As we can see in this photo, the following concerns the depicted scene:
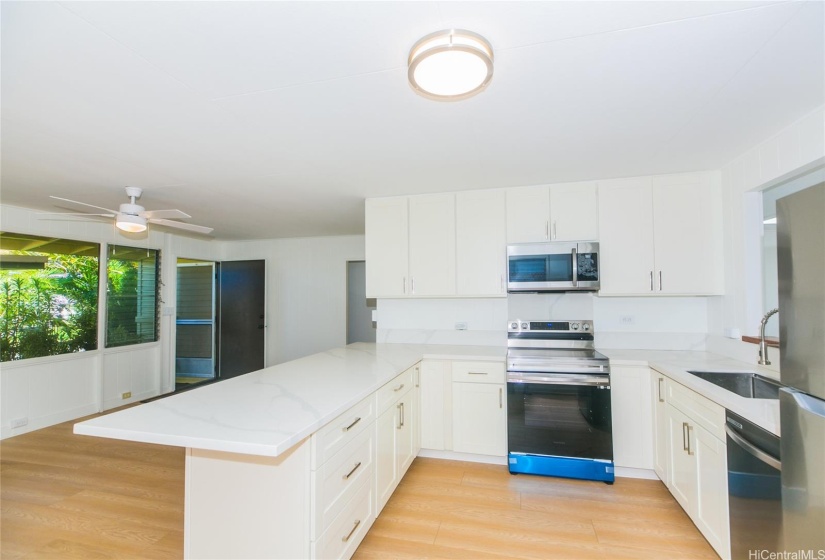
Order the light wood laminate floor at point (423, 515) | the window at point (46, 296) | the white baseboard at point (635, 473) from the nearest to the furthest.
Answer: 1. the light wood laminate floor at point (423, 515)
2. the white baseboard at point (635, 473)
3. the window at point (46, 296)

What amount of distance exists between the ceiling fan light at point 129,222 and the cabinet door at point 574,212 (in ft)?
11.0

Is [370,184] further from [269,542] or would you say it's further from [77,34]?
[269,542]

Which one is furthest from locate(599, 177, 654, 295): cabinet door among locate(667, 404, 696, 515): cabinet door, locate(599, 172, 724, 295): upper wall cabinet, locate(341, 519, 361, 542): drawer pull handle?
locate(341, 519, 361, 542): drawer pull handle

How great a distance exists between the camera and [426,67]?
53.7 inches

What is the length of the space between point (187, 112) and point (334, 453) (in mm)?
1799

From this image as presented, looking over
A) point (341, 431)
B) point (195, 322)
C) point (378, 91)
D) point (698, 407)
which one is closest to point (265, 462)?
point (341, 431)

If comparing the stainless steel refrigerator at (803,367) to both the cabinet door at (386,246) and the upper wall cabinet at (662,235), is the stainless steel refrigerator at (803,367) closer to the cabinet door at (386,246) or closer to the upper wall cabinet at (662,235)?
the upper wall cabinet at (662,235)

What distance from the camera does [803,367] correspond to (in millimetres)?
1195

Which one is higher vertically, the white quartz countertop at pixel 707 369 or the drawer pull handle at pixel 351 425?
the white quartz countertop at pixel 707 369

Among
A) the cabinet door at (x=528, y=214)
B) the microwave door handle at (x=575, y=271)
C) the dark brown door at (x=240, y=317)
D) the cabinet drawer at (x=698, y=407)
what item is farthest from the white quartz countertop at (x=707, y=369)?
the dark brown door at (x=240, y=317)

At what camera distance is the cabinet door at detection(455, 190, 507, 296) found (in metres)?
3.19

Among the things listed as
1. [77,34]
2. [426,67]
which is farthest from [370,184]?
[77,34]

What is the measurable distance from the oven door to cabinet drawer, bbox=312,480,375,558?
1269 mm

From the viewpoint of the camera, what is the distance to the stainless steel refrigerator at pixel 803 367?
1.14 m
